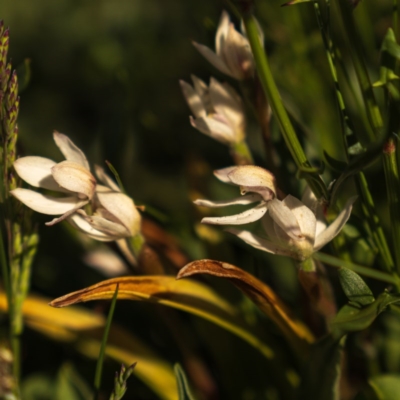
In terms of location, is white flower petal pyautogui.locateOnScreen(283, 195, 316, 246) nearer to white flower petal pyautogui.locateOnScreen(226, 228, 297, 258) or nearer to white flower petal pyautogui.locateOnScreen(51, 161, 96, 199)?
white flower petal pyautogui.locateOnScreen(226, 228, 297, 258)

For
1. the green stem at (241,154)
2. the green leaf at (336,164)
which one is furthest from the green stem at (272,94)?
the green stem at (241,154)

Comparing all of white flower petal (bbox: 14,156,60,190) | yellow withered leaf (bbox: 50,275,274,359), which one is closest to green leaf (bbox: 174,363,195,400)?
yellow withered leaf (bbox: 50,275,274,359)

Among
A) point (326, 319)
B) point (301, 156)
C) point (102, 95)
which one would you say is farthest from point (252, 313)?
point (102, 95)

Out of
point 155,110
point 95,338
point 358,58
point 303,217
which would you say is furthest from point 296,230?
point 155,110

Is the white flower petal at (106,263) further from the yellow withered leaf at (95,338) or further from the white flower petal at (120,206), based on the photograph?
the white flower petal at (120,206)

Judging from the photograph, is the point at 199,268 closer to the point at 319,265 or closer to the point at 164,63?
the point at 319,265

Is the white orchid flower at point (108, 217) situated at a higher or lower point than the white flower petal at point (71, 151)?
lower
